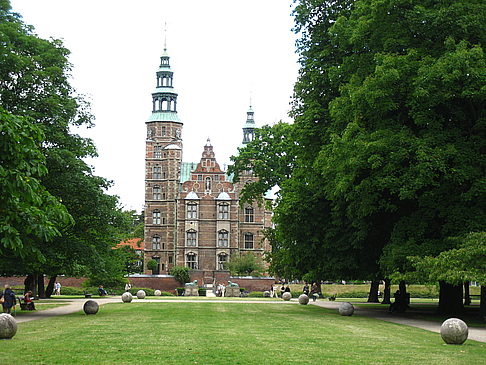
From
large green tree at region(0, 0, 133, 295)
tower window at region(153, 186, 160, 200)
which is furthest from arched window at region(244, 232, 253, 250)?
large green tree at region(0, 0, 133, 295)

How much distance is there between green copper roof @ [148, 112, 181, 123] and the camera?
3462 inches

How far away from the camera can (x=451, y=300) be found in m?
30.8

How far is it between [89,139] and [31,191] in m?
20.5

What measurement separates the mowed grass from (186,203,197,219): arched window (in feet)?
200

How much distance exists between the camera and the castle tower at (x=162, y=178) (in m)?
86.6

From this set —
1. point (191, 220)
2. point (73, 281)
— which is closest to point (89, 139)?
point (73, 281)

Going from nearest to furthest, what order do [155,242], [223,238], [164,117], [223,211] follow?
1. [223,238]
2. [223,211]
3. [155,242]
4. [164,117]

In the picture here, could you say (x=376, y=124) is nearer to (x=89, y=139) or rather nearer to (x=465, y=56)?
(x=465, y=56)

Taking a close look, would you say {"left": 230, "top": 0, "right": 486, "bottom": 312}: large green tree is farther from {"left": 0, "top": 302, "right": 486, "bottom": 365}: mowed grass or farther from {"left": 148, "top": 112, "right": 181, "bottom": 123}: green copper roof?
{"left": 148, "top": 112, "right": 181, "bottom": 123}: green copper roof

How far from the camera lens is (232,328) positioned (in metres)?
21.2

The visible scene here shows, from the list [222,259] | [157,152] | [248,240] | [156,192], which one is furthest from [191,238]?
[157,152]

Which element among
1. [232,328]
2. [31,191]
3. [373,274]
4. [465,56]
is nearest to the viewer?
[31,191]

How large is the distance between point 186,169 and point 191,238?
9023mm

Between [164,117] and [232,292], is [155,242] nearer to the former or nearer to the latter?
[164,117]
